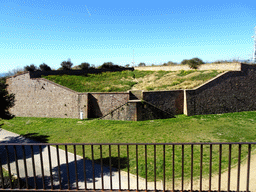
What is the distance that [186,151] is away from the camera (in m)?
7.62

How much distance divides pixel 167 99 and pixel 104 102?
16.6 ft

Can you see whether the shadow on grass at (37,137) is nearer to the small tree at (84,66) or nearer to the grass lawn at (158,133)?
the grass lawn at (158,133)

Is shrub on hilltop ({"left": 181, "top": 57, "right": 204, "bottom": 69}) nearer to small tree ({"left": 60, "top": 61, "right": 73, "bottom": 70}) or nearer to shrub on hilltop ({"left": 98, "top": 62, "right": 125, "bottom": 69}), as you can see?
shrub on hilltop ({"left": 98, "top": 62, "right": 125, "bottom": 69})

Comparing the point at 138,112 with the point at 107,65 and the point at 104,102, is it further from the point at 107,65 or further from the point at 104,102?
the point at 107,65

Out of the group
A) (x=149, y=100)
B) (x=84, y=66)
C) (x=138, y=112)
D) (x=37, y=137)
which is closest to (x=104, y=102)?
(x=138, y=112)

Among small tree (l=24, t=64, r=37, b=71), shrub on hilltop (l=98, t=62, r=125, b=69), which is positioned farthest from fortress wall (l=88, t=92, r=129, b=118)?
shrub on hilltop (l=98, t=62, r=125, b=69)

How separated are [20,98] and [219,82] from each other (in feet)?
59.8

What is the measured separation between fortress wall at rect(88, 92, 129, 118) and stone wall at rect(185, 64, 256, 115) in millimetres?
5249

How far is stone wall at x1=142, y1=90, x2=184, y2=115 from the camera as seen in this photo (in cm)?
1383

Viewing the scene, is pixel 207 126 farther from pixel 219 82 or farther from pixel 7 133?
pixel 7 133

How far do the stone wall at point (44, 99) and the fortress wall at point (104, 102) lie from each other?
50cm

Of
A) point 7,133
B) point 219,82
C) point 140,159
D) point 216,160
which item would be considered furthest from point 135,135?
point 219,82

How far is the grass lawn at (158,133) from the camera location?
23.2 feet

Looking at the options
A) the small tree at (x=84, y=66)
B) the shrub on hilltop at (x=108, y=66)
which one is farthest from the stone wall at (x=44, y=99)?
the shrub on hilltop at (x=108, y=66)
